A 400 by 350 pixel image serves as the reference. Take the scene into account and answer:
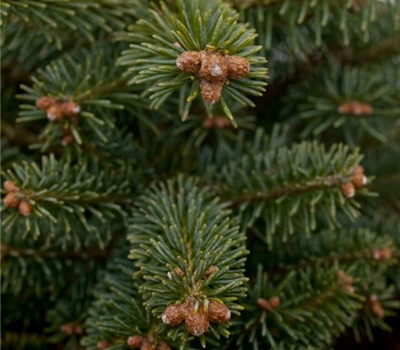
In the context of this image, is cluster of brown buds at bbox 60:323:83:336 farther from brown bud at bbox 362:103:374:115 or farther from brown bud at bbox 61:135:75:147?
brown bud at bbox 362:103:374:115

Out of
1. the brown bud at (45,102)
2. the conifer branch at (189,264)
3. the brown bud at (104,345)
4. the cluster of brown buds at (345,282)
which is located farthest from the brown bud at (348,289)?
the brown bud at (45,102)

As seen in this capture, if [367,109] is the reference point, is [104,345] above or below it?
below

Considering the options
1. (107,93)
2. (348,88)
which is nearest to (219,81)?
(107,93)

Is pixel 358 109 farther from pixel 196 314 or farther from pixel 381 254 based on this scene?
pixel 196 314

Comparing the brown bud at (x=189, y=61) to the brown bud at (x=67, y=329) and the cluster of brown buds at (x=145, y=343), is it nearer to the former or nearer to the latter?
the cluster of brown buds at (x=145, y=343)

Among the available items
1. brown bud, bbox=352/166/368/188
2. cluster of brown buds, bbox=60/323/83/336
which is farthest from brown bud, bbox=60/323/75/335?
brown bud, bbox=352/166/368/188

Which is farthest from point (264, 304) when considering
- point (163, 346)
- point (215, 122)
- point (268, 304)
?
point (215, 122)

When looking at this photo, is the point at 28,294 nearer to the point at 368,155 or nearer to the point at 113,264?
the point at 113,264
